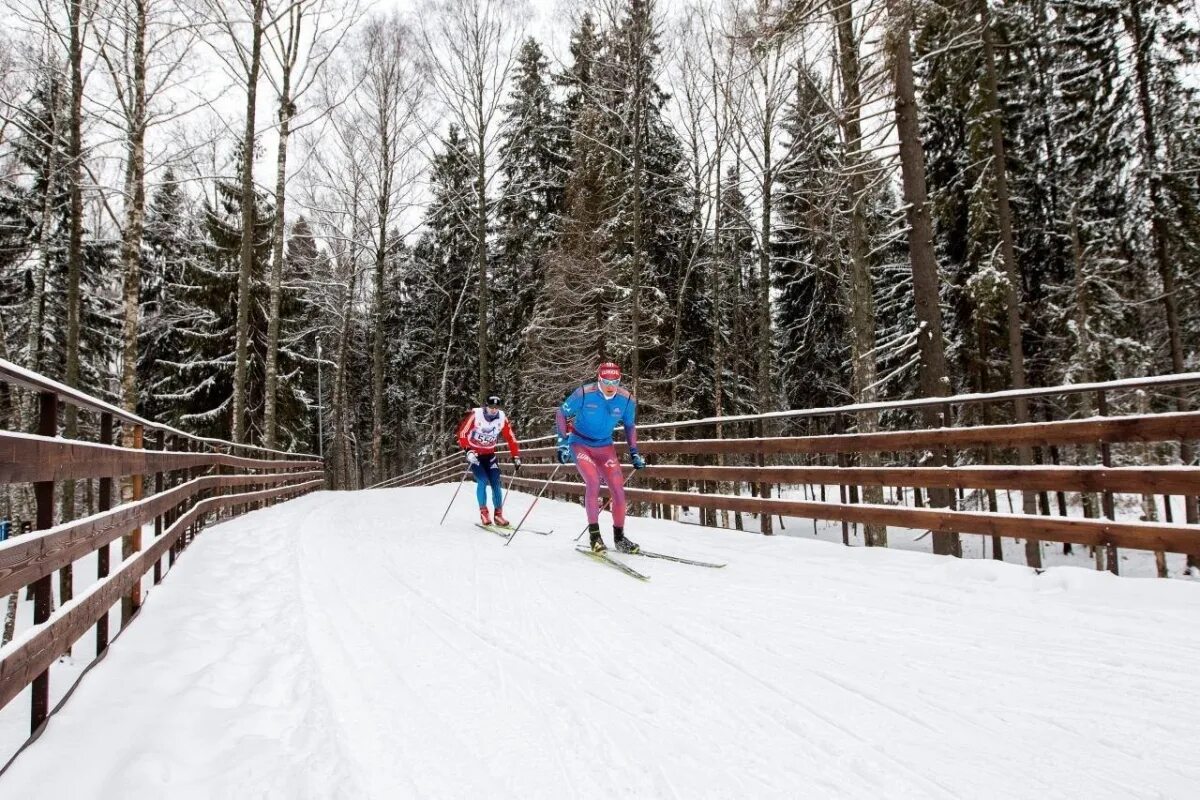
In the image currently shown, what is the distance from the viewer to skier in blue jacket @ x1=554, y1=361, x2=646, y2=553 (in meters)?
6.95

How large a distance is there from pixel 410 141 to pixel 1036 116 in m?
19.8

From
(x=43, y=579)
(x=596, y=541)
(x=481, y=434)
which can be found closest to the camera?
(x=43, y=579)

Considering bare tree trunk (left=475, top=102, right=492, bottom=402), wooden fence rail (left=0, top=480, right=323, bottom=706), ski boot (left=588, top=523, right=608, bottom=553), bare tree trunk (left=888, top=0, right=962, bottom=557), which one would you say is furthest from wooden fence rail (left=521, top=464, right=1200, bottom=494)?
bare tree trunk (left=475, top=102, right=492, bottom=402)

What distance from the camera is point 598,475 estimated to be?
23.1 feet

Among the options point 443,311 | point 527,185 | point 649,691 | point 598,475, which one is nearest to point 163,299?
point 443,311

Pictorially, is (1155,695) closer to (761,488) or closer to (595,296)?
(761,488)

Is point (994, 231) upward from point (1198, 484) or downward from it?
upward

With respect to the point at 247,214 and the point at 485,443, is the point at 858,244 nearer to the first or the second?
the point at 485,443

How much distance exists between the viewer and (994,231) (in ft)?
49.9

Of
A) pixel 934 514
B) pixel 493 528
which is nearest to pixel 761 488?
pixel 934 514

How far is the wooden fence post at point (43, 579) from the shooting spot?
2.52m

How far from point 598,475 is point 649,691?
158 inches

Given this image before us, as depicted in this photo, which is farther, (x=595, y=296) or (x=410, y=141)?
(x=410, y=141)

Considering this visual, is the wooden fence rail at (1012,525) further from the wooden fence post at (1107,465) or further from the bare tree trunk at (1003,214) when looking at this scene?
the bare tree trunk at (1003,214)
